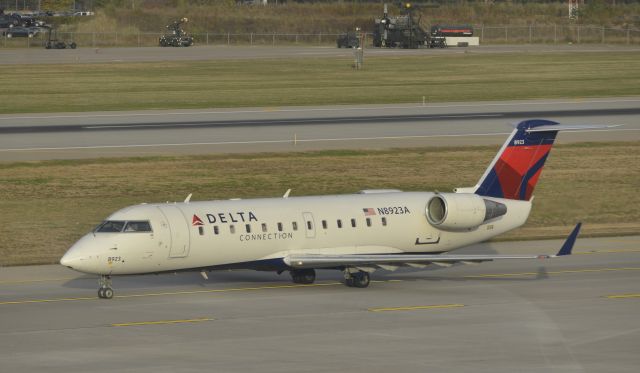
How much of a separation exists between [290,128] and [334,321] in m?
40.7

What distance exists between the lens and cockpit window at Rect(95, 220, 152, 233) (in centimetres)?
3322

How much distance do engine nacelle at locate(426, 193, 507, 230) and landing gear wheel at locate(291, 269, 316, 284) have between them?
3.84 meters

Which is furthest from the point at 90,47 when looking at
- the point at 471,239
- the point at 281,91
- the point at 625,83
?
the point at 471,239

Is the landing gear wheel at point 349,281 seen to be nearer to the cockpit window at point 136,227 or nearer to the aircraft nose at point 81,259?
the cockpit window at point 136,227

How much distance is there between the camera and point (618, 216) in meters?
50.0

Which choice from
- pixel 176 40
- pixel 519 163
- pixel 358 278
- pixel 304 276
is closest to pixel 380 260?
pixel 358 278

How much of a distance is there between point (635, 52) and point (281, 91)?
5269 cm

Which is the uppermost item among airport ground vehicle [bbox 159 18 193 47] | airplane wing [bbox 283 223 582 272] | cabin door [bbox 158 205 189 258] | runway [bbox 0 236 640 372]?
airport ground vehicle [bbox 159 18 193 47]

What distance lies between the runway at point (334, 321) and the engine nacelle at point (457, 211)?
71.3 inches

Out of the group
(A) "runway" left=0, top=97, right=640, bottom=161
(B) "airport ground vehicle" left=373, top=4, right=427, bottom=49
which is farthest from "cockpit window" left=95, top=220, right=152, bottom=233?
(B) "airport ground vehicle" left=373, top=4, right=427, bottom=49

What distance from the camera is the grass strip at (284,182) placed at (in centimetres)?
4728

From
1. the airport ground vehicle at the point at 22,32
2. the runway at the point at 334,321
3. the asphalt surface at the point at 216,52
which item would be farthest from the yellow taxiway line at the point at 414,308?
the airport ground vehicle at the point at 22,32

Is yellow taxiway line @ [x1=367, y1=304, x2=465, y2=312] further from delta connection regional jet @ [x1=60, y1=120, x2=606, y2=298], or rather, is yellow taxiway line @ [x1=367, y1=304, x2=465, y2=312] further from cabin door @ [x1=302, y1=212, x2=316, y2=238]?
cabin door @ [x1=302, y1=212, x2=316, y2=238]

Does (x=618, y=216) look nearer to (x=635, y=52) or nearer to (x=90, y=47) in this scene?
(x=635, y=52)
